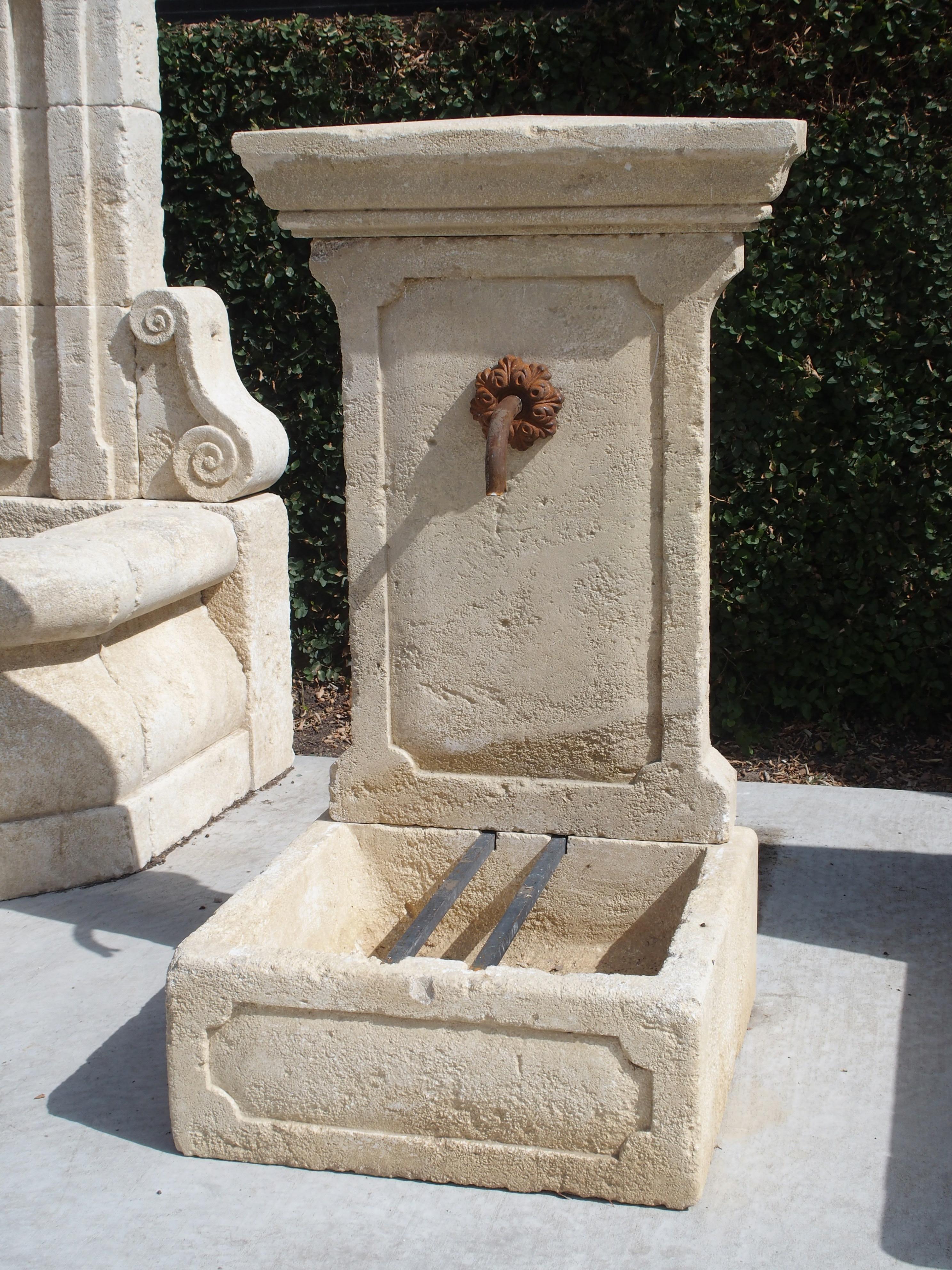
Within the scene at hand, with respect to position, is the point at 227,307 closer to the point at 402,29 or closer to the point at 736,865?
the point at 402,29

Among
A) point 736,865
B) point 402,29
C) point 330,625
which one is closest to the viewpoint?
point 736,865

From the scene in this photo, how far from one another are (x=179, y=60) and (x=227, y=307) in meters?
1.06

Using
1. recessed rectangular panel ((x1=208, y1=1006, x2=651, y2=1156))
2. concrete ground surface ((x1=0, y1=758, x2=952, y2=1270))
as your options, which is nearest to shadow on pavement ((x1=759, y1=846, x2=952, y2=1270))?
concrete ground surface ((x1=0, y1=758, x2=952, y2=1270))

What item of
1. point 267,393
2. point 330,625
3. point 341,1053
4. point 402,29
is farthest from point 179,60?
point 341,1053

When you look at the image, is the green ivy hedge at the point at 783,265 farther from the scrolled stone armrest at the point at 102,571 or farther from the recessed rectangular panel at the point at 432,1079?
the recessed rectangular panel at the point at 432,1079

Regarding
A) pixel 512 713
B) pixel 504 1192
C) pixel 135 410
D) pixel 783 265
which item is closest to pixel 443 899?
pixel 512 713

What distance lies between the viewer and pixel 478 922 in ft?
10.6

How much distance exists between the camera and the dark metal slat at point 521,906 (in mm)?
2582

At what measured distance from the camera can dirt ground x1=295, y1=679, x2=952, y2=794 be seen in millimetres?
5156

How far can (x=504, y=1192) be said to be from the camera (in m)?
2.41

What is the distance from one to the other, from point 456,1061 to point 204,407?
289 centimetres

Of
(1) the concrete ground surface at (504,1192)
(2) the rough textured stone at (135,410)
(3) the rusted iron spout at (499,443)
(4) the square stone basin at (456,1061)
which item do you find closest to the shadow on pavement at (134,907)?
(1) the concrete ground surface at (504,1192)

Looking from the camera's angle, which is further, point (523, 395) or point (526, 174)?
point (523, 395)

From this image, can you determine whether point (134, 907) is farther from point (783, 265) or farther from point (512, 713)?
point (783, 265)
